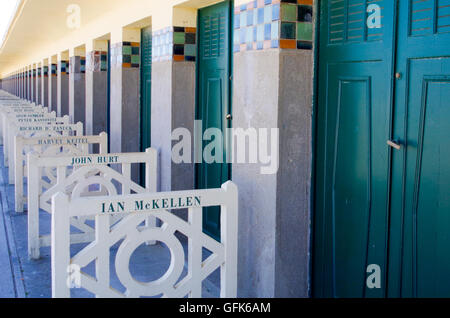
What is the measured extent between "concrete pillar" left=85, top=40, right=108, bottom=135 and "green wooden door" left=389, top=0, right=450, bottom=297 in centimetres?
701

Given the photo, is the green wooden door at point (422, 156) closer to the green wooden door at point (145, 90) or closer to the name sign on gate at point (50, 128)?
the green wooden door at point (145, 90)

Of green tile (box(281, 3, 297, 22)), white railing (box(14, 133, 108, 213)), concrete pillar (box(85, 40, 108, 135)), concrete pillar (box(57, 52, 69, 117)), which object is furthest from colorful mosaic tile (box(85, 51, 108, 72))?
green tile (box(281, 3, 297, 22))

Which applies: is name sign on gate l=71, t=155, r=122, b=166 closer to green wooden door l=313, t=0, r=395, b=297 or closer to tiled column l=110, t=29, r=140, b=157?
green wooden door l=313, t=0, r=395, b=297

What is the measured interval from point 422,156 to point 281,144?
0.95 m

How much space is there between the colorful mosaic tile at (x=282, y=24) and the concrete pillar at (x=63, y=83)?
10662 millimetres

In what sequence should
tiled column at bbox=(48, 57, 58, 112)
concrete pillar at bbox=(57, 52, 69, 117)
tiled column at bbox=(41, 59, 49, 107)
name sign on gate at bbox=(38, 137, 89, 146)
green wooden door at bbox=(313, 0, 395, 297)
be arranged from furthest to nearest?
tiled column at bbox=(41, 59, 49, 107) < tiled column at bbox=(48, 57, 58, 112) < concrete pillar at bbox=(57, 52, 69, 117) < name sign on gate at bbox=(38, 137, 89, 146) < green wooden door at bbox=(313, 0, 395, 297)

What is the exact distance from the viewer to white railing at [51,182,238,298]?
105 inches

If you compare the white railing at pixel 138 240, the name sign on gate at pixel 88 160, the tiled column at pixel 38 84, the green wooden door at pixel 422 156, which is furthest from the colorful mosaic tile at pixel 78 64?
the green wooden door at pixel 422 156

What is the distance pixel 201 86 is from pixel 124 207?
9.32ft

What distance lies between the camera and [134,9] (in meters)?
6.84

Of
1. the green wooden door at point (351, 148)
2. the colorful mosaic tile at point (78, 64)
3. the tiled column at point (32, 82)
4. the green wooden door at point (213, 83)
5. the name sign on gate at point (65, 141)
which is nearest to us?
the green wooden door at point (351, 148)

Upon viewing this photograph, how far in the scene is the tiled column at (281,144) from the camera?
353cm

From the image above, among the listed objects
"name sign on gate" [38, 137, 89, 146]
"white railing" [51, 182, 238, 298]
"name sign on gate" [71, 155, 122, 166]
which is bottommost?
"white railing" [51, 182, 238, 298]
